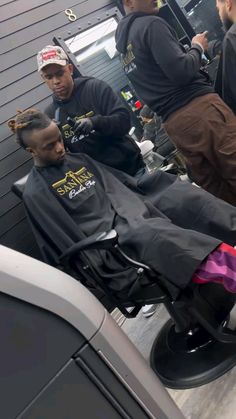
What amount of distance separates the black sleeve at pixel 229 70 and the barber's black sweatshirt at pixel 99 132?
68cm

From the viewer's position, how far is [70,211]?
2.23m

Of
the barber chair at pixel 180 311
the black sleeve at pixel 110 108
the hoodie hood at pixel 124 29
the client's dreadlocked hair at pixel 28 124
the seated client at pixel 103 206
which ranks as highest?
the hoodie hood at pixel 124 29

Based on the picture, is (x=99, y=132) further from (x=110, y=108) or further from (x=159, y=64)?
(x=159, y=64)

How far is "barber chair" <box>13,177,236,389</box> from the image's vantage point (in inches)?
66.5

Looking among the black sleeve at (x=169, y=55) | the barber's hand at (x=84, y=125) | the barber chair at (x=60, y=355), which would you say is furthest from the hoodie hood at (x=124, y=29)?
the barber chair at (x=60, y=355)

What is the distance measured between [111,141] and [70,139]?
0.28 meters

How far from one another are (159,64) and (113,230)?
1.25 meters

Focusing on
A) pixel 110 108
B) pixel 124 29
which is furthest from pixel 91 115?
pixel 124 29

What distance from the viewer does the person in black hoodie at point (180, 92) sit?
94.3 inches

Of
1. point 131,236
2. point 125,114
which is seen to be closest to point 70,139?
point 125,114

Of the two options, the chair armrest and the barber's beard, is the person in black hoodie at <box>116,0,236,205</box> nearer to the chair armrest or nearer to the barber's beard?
the barber's beard

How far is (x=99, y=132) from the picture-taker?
2.68m

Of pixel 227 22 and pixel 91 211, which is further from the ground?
pixel 227 22

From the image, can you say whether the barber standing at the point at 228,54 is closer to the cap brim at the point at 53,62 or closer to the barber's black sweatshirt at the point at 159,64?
the barber's black sweatshirt at the point at 159,64
